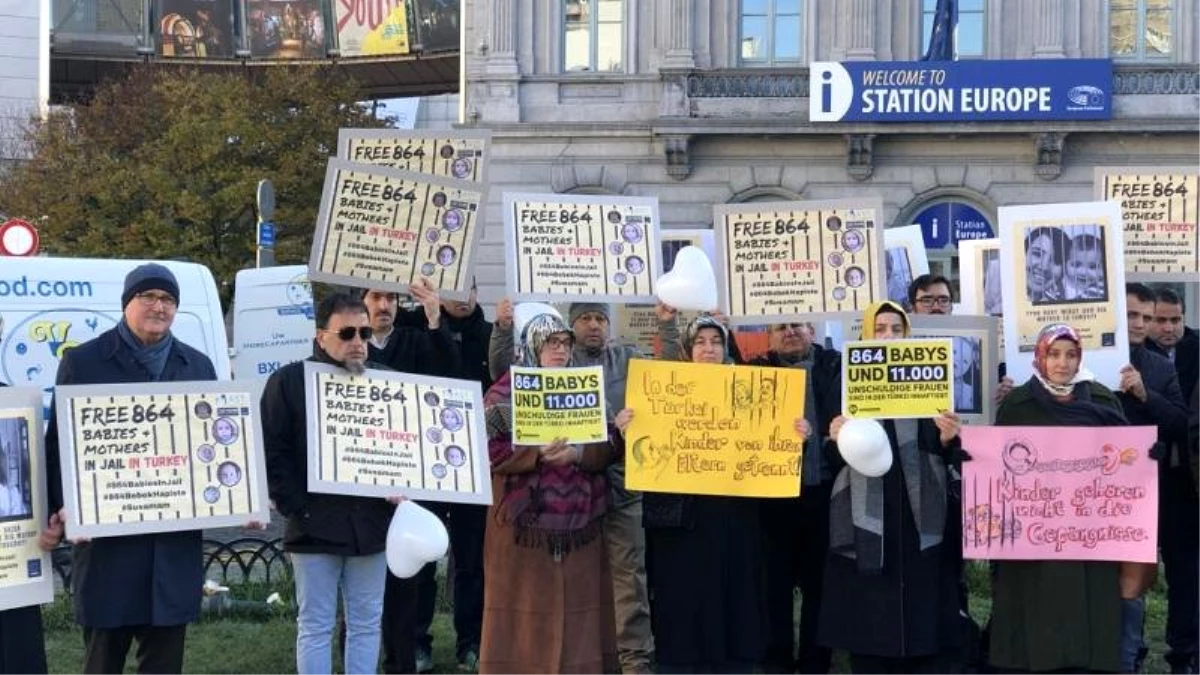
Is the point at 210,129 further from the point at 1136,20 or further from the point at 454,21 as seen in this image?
the point at 1136,20

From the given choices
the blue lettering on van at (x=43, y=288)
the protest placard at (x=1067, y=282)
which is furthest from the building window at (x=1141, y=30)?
the protest placard at (x=1067, y=282)

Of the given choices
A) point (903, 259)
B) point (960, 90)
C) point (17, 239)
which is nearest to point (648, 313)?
point (903, 259)

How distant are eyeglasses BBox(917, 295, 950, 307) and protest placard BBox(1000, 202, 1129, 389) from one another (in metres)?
0.41

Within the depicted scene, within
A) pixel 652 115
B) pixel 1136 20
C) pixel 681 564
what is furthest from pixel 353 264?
pixel 1136 20

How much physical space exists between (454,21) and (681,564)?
34.2 meters

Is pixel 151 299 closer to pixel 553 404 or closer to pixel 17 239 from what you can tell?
pixel 553 404

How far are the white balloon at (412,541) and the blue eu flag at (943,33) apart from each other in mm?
22179

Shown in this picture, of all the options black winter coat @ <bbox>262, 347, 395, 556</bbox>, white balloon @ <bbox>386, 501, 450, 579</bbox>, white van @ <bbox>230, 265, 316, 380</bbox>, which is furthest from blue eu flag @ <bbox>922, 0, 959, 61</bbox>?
white balloon @ <bbox>386, 501, 450, 579</bbox>

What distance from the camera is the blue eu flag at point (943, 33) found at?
2719 cm

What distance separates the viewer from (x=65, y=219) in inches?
1218

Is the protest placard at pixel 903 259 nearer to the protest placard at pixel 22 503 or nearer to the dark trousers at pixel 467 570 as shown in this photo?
the dark trousers at pixel 467 570

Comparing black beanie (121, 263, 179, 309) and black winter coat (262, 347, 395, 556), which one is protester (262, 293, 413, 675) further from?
black beanie (121, 263, 179, 309)

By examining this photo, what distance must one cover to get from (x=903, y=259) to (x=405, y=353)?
345 cm

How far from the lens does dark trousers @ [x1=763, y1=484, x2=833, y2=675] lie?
324 inches
